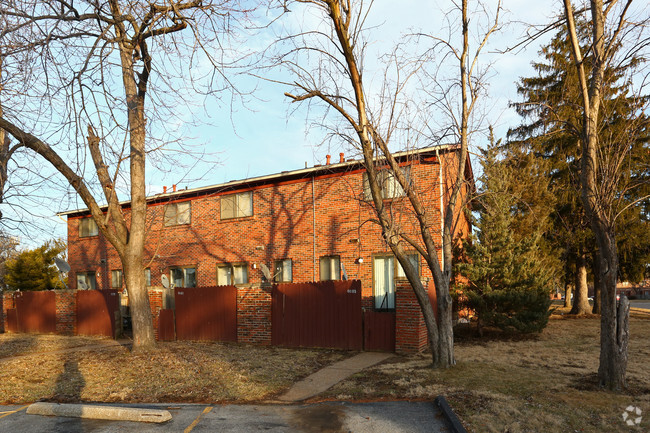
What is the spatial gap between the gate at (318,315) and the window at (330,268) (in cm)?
395

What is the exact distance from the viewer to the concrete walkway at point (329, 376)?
7.84 metres

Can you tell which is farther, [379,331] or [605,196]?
[379,331]

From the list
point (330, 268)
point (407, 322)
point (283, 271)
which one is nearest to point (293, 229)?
point (283, 271)

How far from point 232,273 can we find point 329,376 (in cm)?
1138

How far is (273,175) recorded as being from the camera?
59.9 ft

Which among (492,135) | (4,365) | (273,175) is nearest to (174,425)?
(4,365)

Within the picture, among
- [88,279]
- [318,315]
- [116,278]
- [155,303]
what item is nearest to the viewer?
[318,315]

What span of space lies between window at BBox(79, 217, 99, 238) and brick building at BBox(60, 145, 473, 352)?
2.71 meters

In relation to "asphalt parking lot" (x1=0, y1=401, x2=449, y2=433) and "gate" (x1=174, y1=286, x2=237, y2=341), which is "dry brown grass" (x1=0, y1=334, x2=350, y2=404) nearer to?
"asphalt parking lot" (x1=0, y1=401, x2=449, y2=433)

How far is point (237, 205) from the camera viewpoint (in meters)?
19.8

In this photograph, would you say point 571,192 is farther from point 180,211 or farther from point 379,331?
point 180,211

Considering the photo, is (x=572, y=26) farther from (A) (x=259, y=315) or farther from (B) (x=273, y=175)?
(B) (x=273, y=175)

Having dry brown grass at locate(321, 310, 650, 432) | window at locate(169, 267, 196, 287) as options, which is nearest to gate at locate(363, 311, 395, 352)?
dry brown grass at locate(321, 310, 650, 432)

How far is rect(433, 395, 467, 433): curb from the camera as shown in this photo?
219 inches
